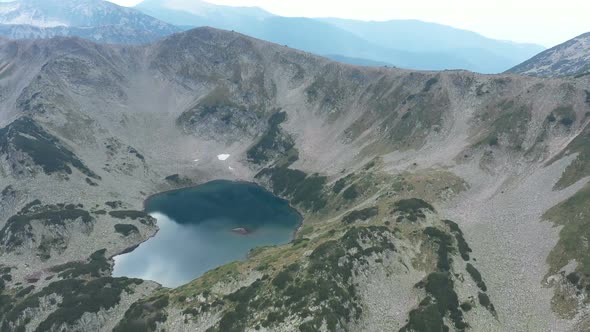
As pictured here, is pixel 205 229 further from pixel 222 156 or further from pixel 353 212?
pixel 222 156

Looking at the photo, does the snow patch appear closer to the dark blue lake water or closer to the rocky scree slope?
the rocky scree slope

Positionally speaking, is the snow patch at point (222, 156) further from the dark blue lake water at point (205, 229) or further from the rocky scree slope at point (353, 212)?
the dark blue lake water at point (205, 229)

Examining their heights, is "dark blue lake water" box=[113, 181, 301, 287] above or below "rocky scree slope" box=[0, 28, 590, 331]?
below

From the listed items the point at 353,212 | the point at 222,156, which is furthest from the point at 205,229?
the point at 222,156

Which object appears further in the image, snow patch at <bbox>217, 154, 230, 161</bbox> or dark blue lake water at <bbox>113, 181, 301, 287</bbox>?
snow patch at <bbox>217, 154, 230, 161</bbox>

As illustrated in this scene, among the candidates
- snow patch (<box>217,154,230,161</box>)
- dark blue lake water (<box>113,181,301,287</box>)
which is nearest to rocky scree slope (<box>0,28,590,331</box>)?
snow patch (<box>217,154,230,161</box>)

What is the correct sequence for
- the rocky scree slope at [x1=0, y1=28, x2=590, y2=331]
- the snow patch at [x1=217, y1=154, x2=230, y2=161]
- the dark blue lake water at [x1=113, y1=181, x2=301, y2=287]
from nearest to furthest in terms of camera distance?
the rocky scree slope at [x1=0, y1=28, x2=590, y2=331]
the dark blue lake water at [x1=113, y1=181, x2=301, y2=287]
the snow patch at [x1=217, y1=154, x2=230, y2=161]

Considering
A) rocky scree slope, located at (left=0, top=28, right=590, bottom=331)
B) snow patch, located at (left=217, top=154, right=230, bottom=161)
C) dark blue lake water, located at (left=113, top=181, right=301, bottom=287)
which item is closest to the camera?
rocky scree slope, located at (left=0, top=28, right=590, bottom=331)
